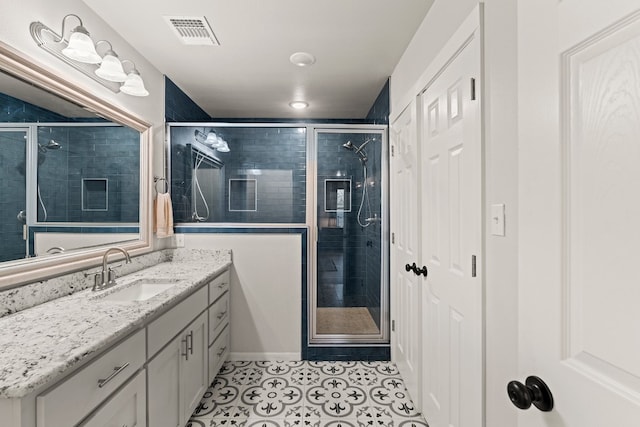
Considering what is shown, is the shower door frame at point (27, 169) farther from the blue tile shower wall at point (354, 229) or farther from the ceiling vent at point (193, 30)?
the blue tile shower wall at point (354, 229)

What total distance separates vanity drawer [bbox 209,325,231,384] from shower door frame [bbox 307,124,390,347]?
0.71 metres

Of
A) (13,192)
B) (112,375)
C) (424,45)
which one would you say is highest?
(424,45)

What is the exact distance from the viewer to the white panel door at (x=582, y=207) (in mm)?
450

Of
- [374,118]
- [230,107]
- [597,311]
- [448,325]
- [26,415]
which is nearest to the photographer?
[597,311]

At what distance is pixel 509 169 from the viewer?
103 cm

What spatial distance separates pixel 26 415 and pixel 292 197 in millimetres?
2210

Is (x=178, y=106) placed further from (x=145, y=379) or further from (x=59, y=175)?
(x=145, y=379)

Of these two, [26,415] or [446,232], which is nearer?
[26,415]

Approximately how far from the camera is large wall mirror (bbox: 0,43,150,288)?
1.40 m

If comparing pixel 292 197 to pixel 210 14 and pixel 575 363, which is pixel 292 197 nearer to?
pixel 210 14

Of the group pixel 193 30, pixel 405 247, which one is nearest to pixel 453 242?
pixel 405 247

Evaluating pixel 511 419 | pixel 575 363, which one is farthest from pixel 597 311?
pixel 511 419

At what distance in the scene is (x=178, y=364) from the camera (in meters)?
1.68

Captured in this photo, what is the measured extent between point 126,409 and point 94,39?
2.03 m
